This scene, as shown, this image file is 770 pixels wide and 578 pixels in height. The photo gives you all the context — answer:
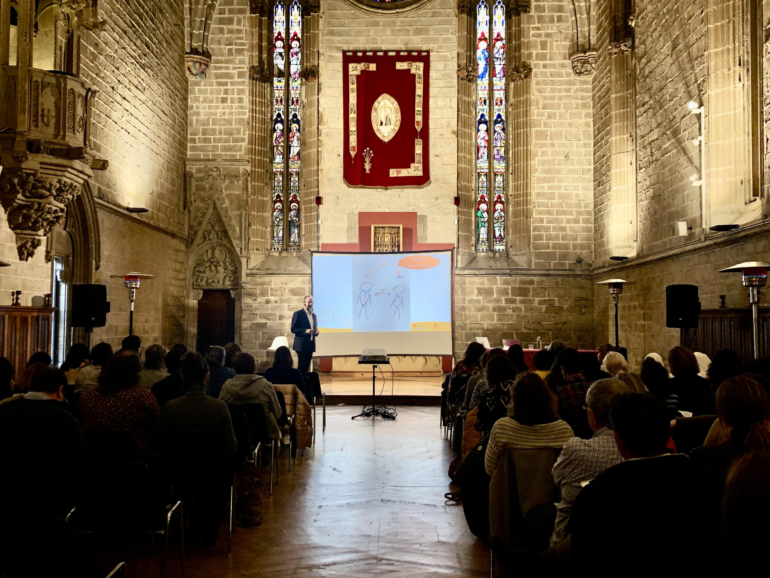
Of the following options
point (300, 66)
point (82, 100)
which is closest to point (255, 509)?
point (82, 100)

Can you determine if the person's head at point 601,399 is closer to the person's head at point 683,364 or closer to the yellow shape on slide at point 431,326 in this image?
the person's head at point 683,364

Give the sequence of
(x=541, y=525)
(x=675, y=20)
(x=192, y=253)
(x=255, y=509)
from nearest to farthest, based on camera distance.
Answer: (x=541, y=525)
(x=255, y=509)
(x=675, y=20)
(x=192, y=253)

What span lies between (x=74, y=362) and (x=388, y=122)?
10.1 metres

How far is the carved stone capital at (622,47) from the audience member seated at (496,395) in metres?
10.4

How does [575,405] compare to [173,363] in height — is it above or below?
below

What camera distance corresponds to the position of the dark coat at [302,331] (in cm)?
966

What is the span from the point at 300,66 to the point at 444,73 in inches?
126

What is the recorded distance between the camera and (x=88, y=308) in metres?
8.19

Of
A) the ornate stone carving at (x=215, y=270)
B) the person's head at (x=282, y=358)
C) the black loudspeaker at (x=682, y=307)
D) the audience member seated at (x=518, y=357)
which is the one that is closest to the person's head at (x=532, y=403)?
the audience member seated at (x=518, y=357)

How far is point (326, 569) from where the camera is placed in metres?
3.38

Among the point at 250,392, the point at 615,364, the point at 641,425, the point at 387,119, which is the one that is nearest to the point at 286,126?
the point at 387,119

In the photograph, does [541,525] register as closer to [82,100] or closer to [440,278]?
[82,100]

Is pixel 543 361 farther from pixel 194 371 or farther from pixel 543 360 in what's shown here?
pixel 194 371

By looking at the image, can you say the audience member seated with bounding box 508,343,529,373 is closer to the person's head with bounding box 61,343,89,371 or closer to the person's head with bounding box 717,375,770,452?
the person's head with bounding box 717,375,770,452
